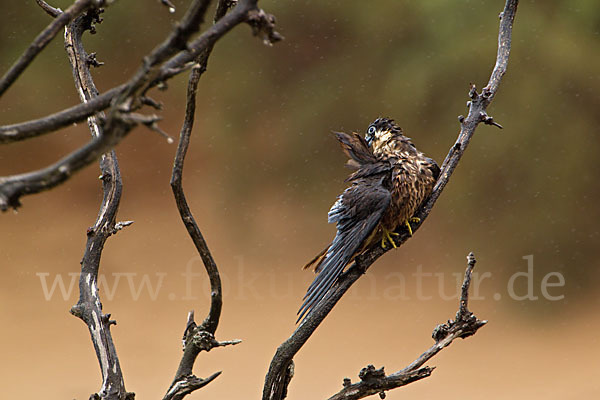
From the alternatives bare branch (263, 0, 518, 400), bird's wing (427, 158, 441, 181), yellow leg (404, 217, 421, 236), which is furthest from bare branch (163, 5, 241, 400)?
bird's wing (427, 158, 441, 181)

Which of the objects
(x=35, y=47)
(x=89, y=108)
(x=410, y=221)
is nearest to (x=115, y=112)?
(x=89, y=108)

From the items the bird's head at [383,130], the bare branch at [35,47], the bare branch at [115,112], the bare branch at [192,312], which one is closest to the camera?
the bare branch at [115,112]

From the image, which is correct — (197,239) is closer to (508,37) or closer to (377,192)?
(377,192)

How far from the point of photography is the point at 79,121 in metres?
0.81

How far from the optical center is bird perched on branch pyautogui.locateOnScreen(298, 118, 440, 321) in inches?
53.1

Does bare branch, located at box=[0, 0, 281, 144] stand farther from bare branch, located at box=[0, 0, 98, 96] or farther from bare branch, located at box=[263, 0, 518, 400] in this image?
bare branch, located at box=[263, 0, 518, 400]

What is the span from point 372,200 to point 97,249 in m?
0.57

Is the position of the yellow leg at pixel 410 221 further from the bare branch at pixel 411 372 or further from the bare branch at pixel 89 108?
the bare branch at pixel 89 108

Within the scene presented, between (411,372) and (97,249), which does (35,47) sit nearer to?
(97,249)

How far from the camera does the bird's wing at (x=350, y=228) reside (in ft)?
4.38

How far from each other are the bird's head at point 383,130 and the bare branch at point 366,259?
147 mm

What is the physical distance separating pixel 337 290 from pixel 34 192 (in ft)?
2.34

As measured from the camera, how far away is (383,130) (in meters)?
1.54

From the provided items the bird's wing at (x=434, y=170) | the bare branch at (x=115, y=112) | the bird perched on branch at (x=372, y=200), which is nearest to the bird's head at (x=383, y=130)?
the bird perched on branch at (x=372, y=200)
